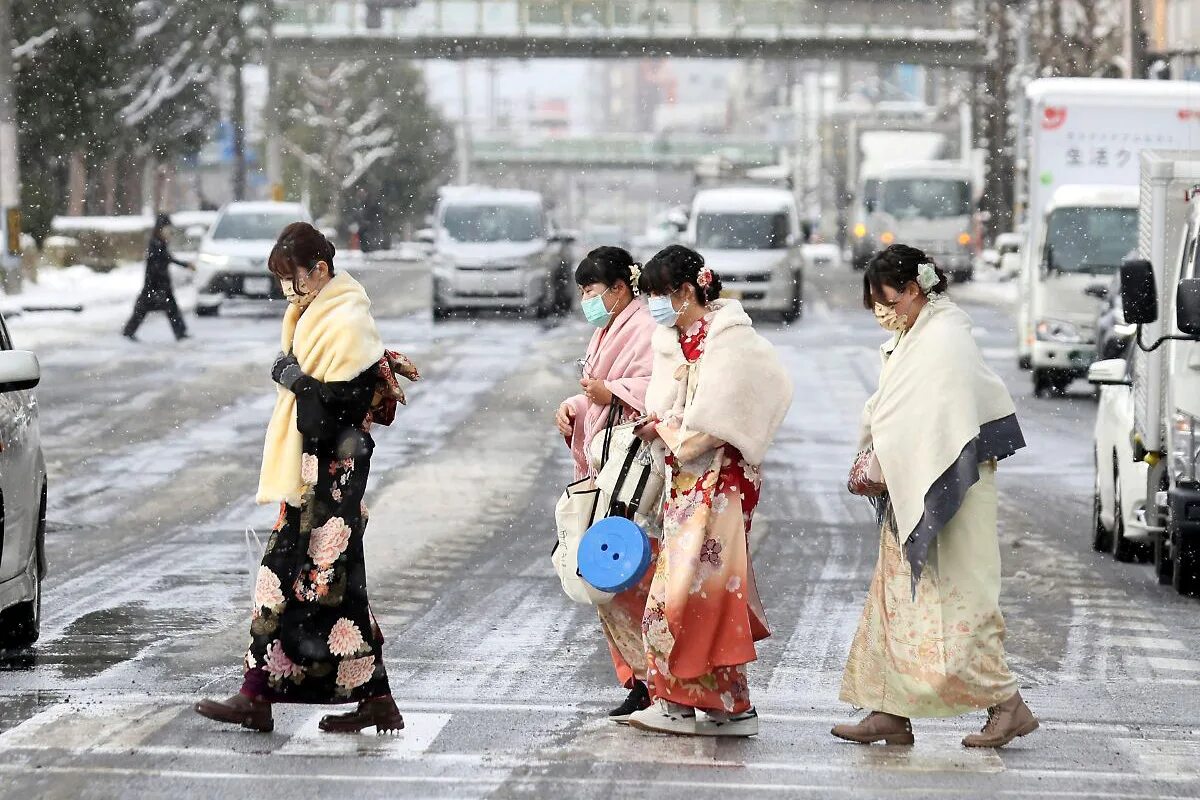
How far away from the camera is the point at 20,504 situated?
8875 mm

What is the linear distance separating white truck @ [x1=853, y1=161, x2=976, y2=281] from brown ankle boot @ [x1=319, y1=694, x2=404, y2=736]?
43.7 metres

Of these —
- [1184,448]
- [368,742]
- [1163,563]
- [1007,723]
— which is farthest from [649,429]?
[1163,563]

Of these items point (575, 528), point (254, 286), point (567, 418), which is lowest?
point (254, 286)

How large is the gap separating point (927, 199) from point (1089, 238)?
27.7 meters

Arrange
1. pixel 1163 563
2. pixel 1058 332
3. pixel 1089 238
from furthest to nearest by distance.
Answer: pixel 1089 238
pixel 1058 332
pixel 1163 563

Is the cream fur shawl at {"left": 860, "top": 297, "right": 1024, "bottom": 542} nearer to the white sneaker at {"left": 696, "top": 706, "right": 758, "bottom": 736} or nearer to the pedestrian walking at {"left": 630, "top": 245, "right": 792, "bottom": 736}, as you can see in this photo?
the pedestrian walking at {"left": 630, "top": 245, "right": 792, "bottom": 736}

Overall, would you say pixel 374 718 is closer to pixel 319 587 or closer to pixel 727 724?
pixel 319 587

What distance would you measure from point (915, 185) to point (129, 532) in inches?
1585

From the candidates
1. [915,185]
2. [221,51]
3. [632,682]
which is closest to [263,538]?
[632,682]

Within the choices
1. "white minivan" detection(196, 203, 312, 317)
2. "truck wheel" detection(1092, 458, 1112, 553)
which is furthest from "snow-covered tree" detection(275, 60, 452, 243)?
"truck wheel" detection(1092, 458, 1112, 553)

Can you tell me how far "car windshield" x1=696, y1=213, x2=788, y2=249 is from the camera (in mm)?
36562

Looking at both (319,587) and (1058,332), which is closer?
(319,587)

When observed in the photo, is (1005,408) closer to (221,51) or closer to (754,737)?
(754,737)

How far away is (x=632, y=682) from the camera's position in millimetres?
7652
